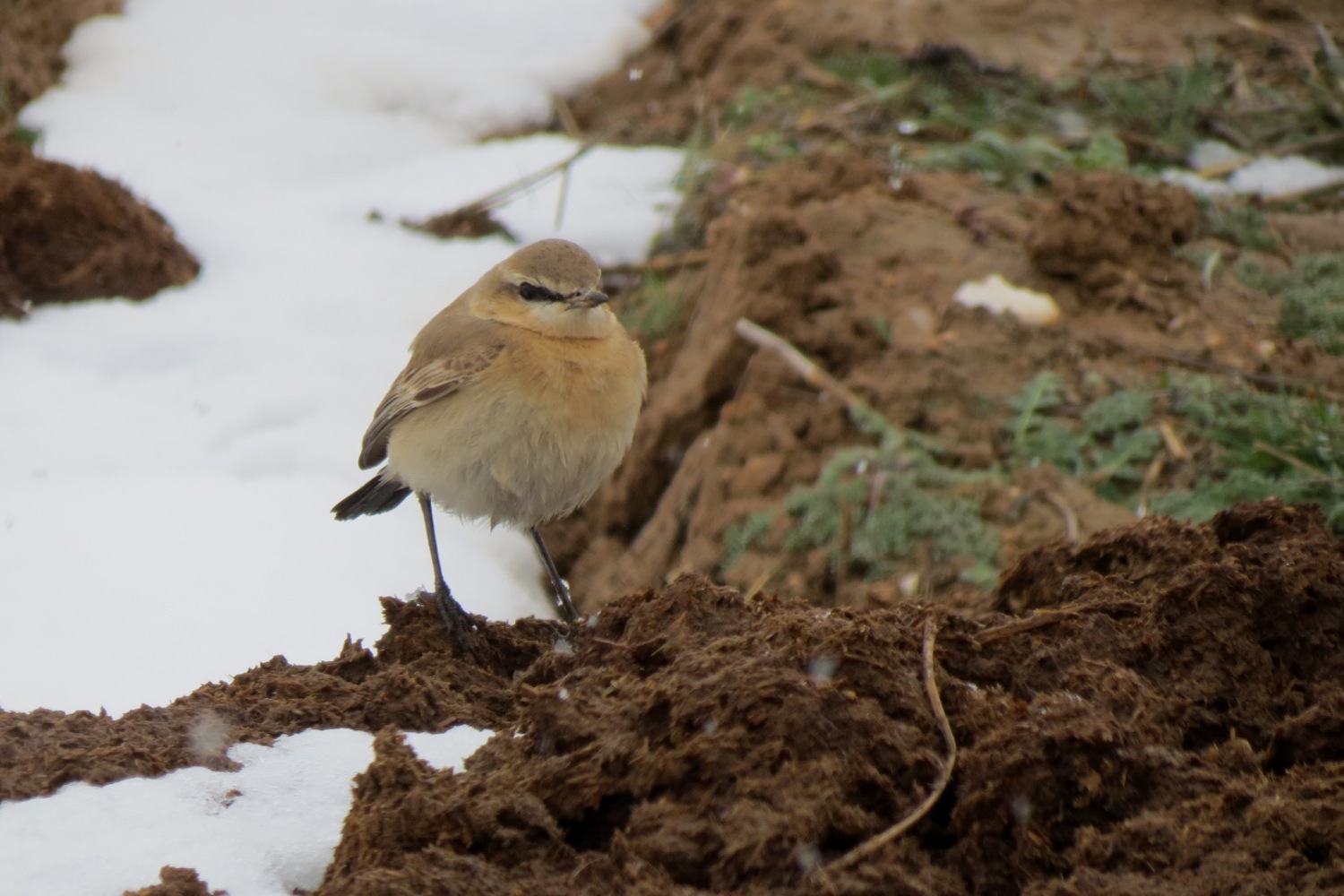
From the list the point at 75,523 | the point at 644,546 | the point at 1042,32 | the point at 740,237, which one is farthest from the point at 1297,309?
the point at 75,523

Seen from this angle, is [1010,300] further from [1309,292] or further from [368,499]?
[368,499]

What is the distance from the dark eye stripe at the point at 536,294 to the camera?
17.4 feet

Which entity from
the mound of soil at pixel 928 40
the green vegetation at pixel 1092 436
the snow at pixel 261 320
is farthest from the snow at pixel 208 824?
the mound of soil at pixel 928 40

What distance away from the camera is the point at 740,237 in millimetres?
7660

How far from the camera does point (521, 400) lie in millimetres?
5012

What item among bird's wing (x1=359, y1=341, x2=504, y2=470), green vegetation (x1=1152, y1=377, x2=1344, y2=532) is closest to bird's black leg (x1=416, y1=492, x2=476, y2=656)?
bird's wing (x1=359, y1=341, x2=504, y2=470)

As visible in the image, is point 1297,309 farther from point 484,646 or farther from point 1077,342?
point 484,646

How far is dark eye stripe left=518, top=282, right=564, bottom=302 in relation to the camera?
5297mm

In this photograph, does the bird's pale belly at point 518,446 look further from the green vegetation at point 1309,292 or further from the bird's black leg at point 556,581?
the green vegetation at point 1309,292

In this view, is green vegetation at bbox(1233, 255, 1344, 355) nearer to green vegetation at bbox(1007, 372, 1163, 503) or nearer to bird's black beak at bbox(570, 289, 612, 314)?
green vegetation at bbox(1007, 372, 1163, 503)

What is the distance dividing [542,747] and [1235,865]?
4.37 ft

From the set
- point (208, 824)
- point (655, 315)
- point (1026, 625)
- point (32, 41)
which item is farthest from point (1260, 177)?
point (32, 41)

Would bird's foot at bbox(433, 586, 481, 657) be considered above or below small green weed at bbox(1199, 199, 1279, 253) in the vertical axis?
above

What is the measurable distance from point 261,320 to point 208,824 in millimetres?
5606
